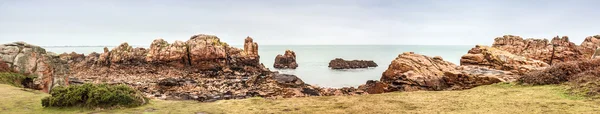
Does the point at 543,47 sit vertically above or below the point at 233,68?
above

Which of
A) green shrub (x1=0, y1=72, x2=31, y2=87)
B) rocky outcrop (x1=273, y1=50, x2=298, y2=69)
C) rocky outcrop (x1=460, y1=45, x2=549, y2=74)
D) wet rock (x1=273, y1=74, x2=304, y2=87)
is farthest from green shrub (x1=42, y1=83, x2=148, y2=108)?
rocky outcrop (x1=273, y1=50, x2=298, y2=69)

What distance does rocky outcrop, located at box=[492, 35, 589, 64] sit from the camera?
5222cm

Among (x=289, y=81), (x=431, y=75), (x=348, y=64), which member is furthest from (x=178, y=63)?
(x=348, y=64)

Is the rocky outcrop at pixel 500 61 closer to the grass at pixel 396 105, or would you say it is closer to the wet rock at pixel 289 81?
the grass at pixel 396 105

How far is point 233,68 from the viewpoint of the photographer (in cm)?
6894

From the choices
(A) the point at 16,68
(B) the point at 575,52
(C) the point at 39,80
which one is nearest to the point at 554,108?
(C) the point at 39,80

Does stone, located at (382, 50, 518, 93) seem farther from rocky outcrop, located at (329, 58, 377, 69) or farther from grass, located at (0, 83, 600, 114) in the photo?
rocky outcrop, located at (329, 58, 377, 69)

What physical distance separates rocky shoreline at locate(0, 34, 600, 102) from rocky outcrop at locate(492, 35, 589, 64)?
0.12m

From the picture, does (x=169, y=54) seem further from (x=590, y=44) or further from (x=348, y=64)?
(x=590, y=44)

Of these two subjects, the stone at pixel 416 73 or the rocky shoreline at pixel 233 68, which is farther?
the rocky shoreline at pixel 233 68

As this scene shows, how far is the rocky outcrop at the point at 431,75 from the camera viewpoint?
912 inches

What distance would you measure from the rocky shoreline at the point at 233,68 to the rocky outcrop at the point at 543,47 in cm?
12

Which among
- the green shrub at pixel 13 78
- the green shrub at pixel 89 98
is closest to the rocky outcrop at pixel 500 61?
the green shrub at pixel 89 98

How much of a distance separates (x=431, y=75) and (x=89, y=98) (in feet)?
69.8
